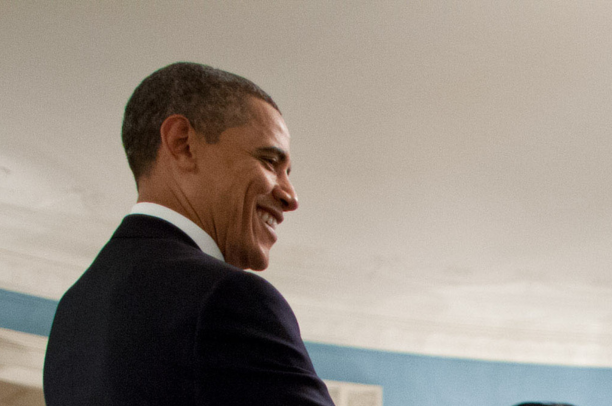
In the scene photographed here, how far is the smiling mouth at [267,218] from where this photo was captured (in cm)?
79

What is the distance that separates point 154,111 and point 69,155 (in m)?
2.74

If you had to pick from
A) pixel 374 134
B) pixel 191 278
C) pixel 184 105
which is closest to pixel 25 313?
pixel 374 134

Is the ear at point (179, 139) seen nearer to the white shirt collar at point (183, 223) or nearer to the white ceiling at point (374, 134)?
the white shirt collar at point (183, 223)

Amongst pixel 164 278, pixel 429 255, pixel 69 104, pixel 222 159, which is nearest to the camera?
pixel 164 278

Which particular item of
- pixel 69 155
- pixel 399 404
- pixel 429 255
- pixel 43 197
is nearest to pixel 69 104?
pixel 69 155

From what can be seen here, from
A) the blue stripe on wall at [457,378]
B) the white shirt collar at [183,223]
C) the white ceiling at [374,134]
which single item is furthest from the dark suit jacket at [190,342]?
the blue stripe on wall at [457,378]

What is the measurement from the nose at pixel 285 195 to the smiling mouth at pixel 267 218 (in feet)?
0.09

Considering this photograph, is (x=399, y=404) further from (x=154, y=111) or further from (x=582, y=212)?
(x=154, y=111)

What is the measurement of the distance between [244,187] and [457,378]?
594 centimetres

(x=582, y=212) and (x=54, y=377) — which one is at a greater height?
(x=582, y=212)

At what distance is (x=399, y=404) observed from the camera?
18.9 feet

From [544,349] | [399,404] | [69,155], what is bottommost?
[399,404]

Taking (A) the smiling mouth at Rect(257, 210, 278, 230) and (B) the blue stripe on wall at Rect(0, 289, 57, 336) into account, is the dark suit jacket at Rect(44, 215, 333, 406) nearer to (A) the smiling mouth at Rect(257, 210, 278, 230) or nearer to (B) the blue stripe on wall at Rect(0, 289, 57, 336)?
(A) the smiling mouth at Rect(257, 210, 278, 230)

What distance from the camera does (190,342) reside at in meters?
0.47
